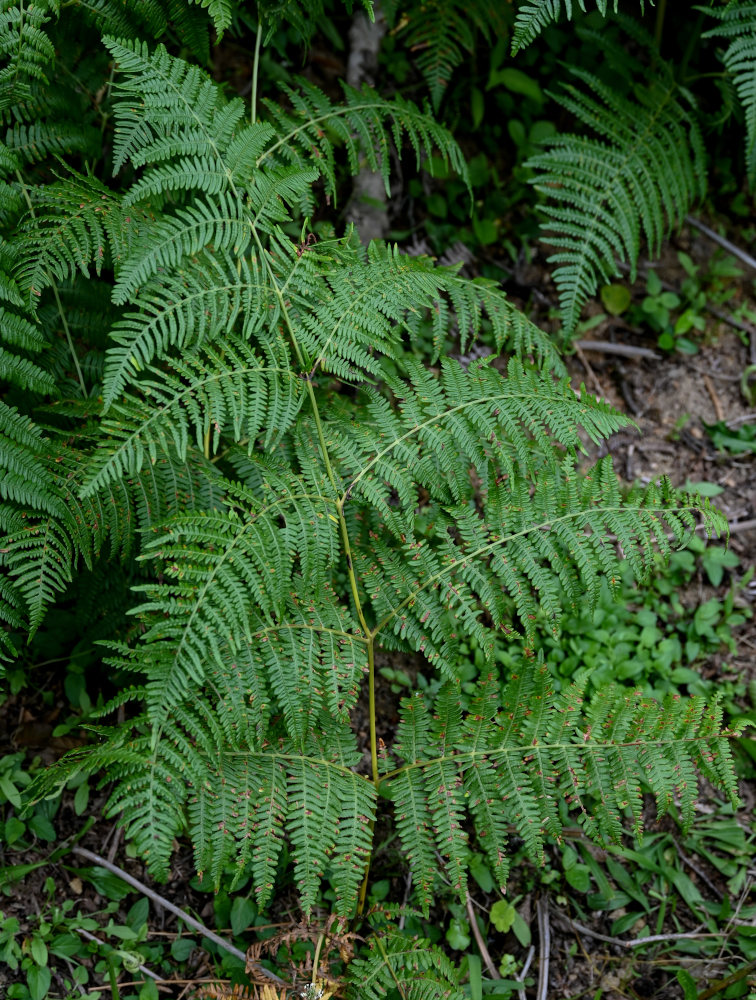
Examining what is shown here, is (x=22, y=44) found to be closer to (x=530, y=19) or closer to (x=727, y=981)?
(x=530, y=19)

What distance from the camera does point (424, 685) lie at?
2.98 metres

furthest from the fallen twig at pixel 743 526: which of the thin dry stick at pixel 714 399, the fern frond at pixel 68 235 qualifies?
the fern frond at pixel 68 235

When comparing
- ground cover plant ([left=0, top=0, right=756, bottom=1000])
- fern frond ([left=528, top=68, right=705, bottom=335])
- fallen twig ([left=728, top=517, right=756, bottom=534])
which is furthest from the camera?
fallen twig ([left=728, top=517, right=756, bottom=534])

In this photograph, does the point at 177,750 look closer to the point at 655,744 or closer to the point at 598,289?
the point at 655,744

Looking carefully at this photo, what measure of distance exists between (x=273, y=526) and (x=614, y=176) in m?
2.28

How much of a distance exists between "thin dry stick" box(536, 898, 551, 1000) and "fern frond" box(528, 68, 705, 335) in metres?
2.12

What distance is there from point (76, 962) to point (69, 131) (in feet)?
8.47

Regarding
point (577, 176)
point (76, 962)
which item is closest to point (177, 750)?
point (76, 962)

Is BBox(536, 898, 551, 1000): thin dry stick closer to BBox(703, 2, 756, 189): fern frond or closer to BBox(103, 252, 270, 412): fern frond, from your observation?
BBox(103, 252, 270, 412): fern frond

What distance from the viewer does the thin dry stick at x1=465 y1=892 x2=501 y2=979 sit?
2576 mm

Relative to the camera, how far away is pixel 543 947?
266cm

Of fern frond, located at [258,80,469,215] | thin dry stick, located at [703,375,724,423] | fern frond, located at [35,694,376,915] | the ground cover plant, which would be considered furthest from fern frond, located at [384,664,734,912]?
thin dry stick, located at [703,375,724,423]

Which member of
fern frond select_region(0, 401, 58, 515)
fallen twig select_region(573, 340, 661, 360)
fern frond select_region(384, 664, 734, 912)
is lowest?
fern frond select_region(384, 664, 734, 912)

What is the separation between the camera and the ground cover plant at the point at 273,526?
2.05 metres
